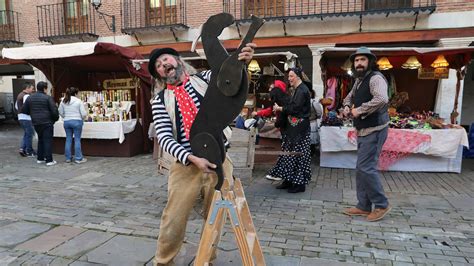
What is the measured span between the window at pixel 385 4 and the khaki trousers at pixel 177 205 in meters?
9.77

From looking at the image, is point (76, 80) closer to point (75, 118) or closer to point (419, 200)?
point (75, 118)

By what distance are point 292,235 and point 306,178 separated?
68.4 inches

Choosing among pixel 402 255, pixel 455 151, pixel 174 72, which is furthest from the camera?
pixel 455 151

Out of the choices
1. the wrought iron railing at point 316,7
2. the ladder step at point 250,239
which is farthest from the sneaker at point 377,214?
the wrought iron railing at point 316,7

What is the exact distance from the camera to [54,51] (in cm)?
805

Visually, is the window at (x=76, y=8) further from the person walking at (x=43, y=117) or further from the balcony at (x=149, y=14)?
the person walking at (x=43, y=117)

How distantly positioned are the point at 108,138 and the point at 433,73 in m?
8.00

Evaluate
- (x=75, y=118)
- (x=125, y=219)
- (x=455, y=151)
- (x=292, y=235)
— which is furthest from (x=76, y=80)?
(x=455, y=151)

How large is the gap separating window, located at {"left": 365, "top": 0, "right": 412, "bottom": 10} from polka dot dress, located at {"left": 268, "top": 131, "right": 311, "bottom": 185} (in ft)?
23.3

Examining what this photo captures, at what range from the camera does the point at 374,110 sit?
388 centimetres

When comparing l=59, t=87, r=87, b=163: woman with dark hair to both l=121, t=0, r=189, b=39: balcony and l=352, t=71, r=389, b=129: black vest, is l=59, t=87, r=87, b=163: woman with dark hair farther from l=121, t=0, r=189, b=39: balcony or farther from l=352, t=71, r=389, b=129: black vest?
l=352, t=71, r=389, b=129: black vest

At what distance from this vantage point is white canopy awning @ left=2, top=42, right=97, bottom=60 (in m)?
7.82

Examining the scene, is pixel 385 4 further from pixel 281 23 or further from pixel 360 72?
pixel 360 72

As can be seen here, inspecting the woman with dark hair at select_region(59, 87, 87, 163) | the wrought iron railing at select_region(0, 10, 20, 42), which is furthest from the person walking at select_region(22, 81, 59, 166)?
the wrought iron railing at select_region(0, 10, 20, 42)
